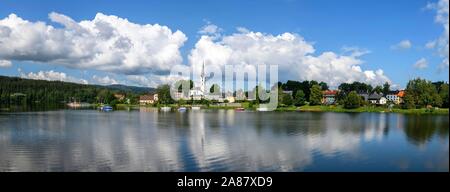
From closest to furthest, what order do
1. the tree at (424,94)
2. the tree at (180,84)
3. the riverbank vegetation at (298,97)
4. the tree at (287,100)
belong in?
the tree at (424,94) < the riverbank vegetation at (298,97) < the tree at (287,100) < the tree at (180,84)

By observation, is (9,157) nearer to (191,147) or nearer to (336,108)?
(191,147)

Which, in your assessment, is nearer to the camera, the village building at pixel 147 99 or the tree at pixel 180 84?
the tree at pixel 180 84

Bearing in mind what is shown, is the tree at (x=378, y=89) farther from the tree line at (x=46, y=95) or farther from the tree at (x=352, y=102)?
the tree line at (x=46, y=95)

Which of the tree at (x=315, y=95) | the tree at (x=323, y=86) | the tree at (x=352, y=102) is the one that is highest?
the tree at (x=323, y=86)

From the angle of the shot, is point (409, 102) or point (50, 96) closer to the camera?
point (409, 102)

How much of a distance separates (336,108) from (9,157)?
248 ft

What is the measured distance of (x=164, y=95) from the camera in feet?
393

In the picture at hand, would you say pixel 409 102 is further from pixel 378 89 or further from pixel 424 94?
pixel 378 89

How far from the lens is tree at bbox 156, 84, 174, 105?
392 ft

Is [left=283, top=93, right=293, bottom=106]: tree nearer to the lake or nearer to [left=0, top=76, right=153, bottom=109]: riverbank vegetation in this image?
[left=0, top=76, right=153, bottom=109]: riverbank vegetation

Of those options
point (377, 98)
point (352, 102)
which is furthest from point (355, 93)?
point (377, 98)

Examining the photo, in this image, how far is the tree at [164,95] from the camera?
392 feet

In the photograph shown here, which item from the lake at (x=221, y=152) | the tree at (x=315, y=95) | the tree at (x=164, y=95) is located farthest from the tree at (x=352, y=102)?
the lake at (x=221, y=152)

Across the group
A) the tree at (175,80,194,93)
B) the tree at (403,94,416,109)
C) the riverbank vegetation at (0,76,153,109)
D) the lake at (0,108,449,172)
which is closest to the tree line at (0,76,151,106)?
the riverbank vegetation at (0,76,153,109)
